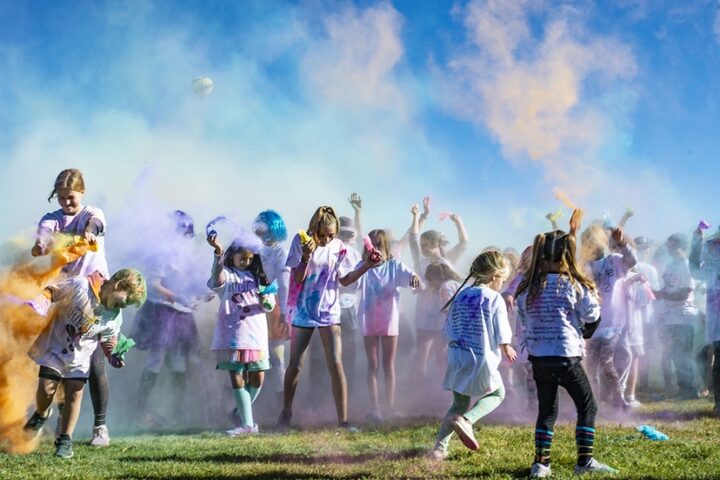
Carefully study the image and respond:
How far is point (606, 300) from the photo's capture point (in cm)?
853

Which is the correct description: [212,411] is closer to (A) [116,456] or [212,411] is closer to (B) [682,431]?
(A) [116,456]

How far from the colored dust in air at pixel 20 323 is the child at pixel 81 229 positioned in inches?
3.2

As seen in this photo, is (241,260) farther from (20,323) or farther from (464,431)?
(464,431)

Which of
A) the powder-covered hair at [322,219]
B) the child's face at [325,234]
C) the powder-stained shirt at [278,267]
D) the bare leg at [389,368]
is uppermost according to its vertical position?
the powder-covered hair at [322,219]

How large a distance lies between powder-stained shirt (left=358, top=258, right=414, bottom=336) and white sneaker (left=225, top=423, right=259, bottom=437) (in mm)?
1882

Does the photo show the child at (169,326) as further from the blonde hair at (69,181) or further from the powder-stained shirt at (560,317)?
the powder-stained shirt at (560,317)

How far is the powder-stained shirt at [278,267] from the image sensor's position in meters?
7.95

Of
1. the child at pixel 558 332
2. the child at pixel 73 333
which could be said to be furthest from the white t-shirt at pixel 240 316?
the child at pixel 558 332

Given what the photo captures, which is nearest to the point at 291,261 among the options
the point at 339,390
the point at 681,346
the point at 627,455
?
the point at 339,390

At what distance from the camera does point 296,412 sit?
8.64 meters

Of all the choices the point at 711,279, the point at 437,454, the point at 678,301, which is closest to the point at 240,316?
the point at 437,454

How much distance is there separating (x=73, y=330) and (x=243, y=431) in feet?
6.53

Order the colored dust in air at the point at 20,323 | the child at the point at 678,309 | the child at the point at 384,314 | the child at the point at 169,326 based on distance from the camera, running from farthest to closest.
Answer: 1. the child at the point at 678,309
2. the child at the point at 384,314
3. the child at the point at 169,326
4. the colored dust in air at the point at 20,323

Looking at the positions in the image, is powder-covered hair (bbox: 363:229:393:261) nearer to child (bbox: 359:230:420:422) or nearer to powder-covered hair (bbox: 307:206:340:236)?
child (bbox: 359:230:420:422)
